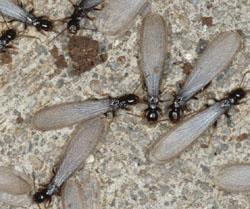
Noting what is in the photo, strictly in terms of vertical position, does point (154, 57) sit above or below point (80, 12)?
below

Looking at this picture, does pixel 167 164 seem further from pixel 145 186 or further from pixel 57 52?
pixel 57 52

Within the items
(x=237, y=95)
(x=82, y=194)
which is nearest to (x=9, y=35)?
(x=82, y=194)

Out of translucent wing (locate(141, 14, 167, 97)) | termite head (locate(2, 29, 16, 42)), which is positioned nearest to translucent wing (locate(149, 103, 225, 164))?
translucent wing (locate(141, 14, 167, 97))

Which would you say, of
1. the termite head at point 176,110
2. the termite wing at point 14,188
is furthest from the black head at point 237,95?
the termite wing at point 14,188

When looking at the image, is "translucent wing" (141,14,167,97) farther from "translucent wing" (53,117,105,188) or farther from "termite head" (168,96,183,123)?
"translucent wing" (53,117,105,188)

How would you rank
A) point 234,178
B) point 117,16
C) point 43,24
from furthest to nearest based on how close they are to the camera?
point 43,24
point 117,16
point 234,178

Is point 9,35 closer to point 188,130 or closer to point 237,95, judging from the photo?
point 188,130

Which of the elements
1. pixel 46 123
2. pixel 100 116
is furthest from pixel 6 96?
pixel 100 116
